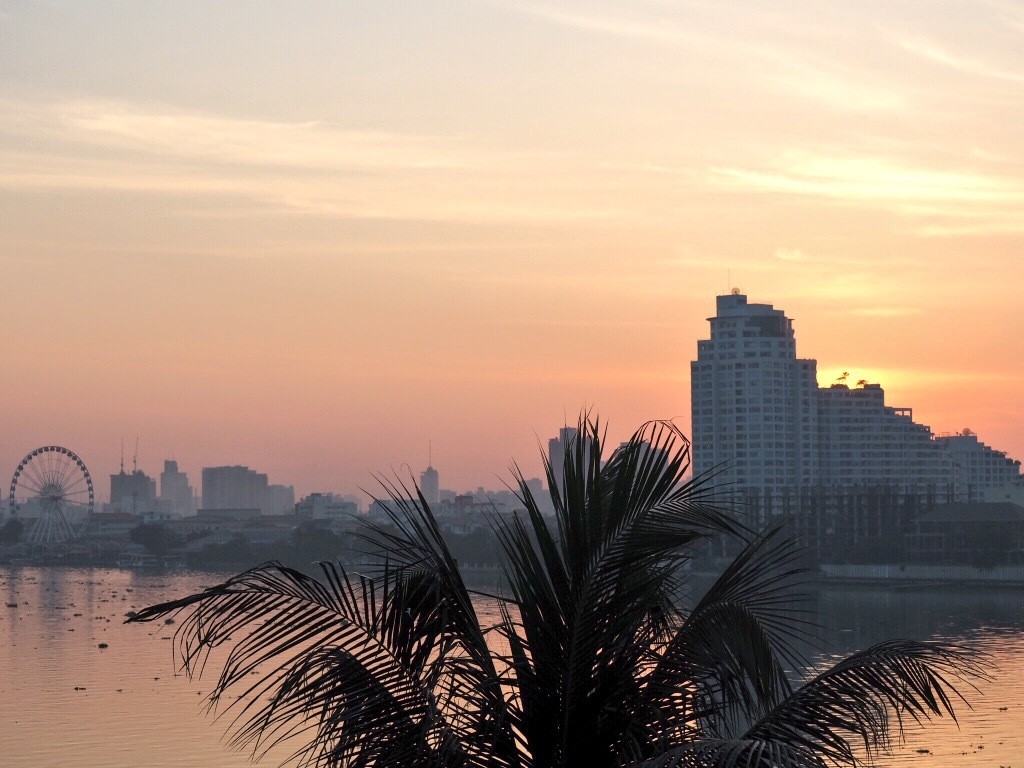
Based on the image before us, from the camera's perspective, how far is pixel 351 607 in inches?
250

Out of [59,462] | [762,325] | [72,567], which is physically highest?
[762,325]

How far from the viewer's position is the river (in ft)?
88.7

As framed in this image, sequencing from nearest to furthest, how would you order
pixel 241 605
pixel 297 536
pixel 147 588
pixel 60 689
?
pixel 241 605
pixel 60 689
pixel 147 588
pixel 297 536

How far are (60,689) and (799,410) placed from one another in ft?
286

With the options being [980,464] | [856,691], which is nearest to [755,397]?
[980,464]

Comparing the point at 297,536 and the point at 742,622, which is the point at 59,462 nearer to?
the point at 297,536

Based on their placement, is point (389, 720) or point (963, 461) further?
point (963, 461)

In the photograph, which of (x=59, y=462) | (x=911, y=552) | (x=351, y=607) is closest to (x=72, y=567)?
(x=59, y=462)

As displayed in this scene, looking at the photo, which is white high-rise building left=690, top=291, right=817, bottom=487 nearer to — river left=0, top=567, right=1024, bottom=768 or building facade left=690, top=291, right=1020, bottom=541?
building facade left=690, top=291, right=1020, bottom=541

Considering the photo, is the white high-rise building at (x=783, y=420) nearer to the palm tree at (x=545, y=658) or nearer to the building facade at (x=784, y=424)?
the building facade at (x=784, y=424)

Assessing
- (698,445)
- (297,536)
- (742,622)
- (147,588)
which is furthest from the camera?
(297,536)

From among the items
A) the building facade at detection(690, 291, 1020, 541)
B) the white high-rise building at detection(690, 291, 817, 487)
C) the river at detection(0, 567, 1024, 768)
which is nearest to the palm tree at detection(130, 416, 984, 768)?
the river at detection(0, 567, 1024, 768)

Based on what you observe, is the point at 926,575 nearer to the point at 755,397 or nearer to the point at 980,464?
the point at 755,397

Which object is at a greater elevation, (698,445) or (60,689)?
(698,445)
